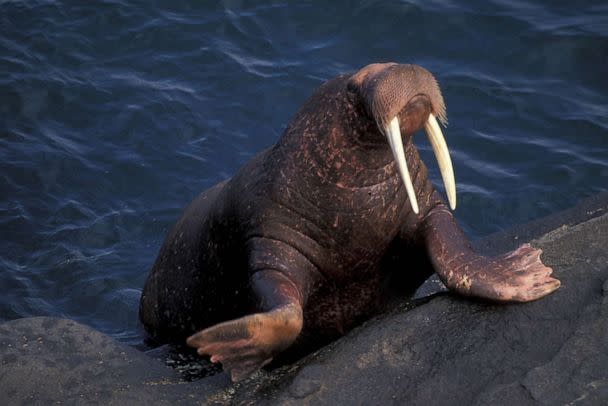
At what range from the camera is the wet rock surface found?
15.7 ft

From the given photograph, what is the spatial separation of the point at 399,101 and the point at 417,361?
4.69 ft

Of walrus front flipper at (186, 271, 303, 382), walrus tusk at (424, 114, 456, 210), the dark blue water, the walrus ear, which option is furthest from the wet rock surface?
the dark blue water

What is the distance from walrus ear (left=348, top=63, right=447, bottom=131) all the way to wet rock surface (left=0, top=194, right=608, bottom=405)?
1117 millimetres

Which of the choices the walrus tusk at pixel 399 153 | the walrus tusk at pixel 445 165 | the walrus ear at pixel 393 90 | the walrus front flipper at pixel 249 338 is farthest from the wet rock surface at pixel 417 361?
the walrus ear at pixel 393 90

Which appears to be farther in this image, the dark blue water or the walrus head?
the dark blue water

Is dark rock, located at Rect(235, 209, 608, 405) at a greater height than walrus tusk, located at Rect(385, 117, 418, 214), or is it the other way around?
walrus tusk, located at Rect(385, 117, 418, 214)

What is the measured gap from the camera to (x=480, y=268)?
573 cm

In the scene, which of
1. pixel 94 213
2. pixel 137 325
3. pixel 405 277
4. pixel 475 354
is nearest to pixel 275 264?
pixel 405 277

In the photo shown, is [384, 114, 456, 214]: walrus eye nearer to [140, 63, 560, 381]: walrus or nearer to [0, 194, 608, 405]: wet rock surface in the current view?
[140, 63, 560, 381]: walrus

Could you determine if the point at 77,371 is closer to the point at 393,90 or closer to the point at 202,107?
the point at 393,90

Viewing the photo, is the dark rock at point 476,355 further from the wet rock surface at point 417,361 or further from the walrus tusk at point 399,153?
the walrus tusk at point 399,153

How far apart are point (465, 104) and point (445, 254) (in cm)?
452

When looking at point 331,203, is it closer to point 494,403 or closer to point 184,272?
point 184,272

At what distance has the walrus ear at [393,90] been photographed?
5527mm
